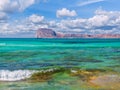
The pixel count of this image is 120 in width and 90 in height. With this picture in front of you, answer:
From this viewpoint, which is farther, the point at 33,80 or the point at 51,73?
the point at 51,73

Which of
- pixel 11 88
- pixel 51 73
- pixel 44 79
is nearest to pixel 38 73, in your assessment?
pixel 51 73

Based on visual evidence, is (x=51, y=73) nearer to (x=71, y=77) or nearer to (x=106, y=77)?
(x=71, y=77)

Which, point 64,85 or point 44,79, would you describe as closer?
point 64,85

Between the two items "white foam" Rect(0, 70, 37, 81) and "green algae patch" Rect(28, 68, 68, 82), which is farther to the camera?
"white foam" Rect(0, 70, 37, 81)

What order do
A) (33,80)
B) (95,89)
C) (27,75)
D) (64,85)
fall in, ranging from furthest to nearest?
(27,75) → (33,80) → (64,85) → (95,89)

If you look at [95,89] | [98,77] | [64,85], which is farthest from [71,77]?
[95,89]

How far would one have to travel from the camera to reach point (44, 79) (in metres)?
19.2

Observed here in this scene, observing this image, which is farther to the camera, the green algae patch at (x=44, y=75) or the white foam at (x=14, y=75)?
the white foam at (x=14, y=75)

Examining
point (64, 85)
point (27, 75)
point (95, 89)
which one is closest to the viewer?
point (95, 89)

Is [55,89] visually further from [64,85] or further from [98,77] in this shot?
[98,77]

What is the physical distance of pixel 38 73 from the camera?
21.5 metres

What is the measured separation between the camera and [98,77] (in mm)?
19625

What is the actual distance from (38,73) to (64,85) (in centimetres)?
494

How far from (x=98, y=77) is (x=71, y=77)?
1.70m
